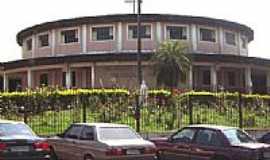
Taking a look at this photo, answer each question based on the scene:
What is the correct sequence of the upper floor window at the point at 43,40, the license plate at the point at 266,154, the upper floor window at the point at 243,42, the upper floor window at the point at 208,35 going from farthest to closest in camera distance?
the upper floor window at the point at 243,42 < the upper floor window at the point at 43,40 < the upper floor window at the point at 208,35 < the license plate at the point at 266,154

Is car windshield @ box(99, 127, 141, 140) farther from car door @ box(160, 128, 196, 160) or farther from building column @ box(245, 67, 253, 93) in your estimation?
building column @ box(245, 67, 253, 93)

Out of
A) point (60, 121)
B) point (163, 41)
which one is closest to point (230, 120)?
point (60, 121)

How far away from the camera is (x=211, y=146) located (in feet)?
53.1

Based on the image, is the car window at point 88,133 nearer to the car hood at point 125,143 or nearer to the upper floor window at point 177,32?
the car hood at point 125,143

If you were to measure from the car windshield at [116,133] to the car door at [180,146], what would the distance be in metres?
1.20

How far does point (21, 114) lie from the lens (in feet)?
80.0

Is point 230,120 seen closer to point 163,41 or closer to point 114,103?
point 114,103

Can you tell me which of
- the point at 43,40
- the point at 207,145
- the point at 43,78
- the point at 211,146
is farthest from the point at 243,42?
the point at 211,146

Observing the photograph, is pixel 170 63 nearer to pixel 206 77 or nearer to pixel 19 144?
pixel 206 77

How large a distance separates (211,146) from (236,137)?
753 millimetres

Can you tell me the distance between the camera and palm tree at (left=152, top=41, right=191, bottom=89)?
125 feet

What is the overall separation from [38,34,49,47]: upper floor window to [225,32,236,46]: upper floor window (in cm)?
1364

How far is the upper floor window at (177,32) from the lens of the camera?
145 feet

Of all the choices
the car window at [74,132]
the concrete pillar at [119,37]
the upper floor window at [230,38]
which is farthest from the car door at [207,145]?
the upper floor window at [230,38]
